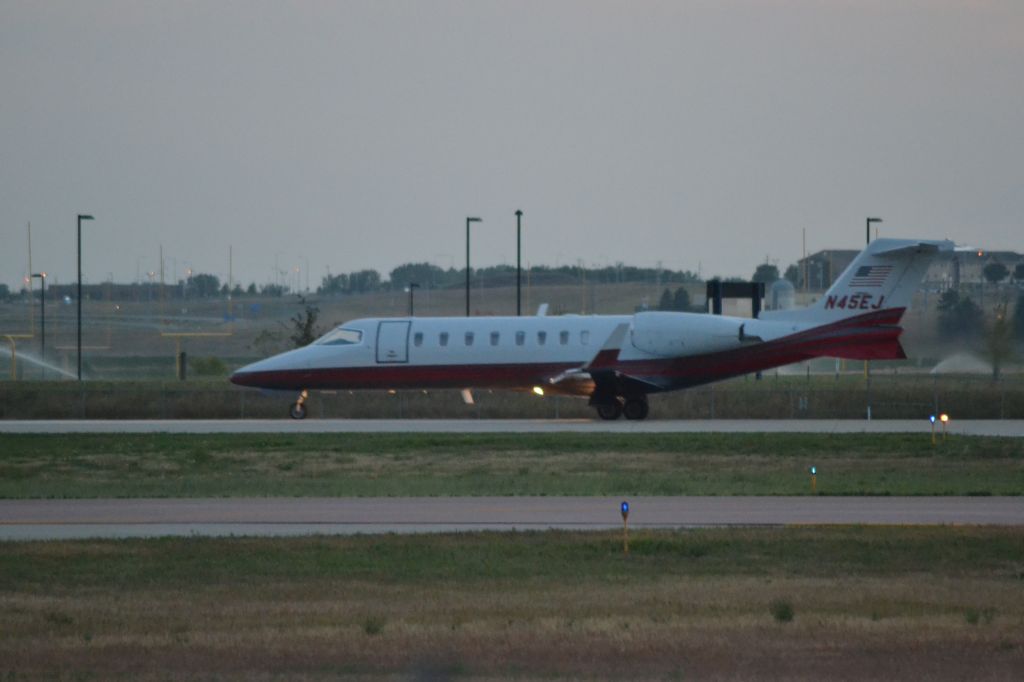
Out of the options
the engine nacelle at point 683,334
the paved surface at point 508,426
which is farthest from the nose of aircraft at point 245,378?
the engine nacelle at point 683,334

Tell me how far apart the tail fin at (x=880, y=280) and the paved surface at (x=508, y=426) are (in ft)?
9.83

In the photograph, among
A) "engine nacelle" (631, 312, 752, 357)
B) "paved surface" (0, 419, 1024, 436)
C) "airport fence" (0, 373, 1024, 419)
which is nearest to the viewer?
"paved surface" (0, 419, 1024, 436)

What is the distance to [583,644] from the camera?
1154 cm

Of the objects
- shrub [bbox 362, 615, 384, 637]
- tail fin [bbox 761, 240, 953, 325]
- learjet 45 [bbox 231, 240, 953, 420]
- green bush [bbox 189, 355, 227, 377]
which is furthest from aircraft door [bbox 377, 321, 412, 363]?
green bush [bbox 189, 355, 227, 377]

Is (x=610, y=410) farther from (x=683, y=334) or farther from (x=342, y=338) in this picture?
(x=342, y=338)

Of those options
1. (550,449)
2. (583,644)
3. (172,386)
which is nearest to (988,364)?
(550,449)

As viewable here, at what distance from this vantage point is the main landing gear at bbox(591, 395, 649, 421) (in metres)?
41.4

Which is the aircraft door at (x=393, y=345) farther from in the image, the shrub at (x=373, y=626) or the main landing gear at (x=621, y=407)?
the shrub at (x=373, y=626)

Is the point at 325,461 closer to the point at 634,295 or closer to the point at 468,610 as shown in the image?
the point at 468,610

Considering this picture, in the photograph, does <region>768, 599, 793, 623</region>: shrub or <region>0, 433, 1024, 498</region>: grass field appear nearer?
<region>768, 599, 793, 623</region>: shrub

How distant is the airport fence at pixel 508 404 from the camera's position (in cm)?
4322

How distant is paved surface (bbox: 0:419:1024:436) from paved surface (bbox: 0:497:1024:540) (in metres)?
14.6

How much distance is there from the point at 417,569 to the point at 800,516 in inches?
248

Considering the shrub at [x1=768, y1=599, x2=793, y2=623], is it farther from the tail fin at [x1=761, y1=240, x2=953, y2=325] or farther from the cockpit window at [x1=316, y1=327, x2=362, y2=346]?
the cockpit window at [x1=316, y1=327, x2=362, y2=346]
